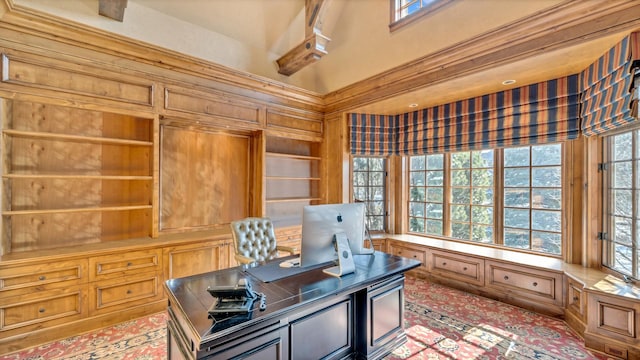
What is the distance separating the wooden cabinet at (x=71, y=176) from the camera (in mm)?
2627

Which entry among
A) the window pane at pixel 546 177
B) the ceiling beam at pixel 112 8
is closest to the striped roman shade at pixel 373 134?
the window pane at pixel 546 177

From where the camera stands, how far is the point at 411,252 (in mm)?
4195

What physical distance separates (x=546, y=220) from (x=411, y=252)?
1711 millimetres

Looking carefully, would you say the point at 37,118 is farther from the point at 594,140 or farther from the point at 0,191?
the point at 594,140

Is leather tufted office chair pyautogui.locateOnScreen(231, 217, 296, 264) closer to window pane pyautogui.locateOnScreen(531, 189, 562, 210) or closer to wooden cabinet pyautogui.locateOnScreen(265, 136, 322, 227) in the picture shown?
wooden cabinet pyautogui.locateOnScreen(265, 136, 322, 227)

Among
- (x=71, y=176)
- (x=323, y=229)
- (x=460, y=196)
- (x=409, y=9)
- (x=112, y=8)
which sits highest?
(x=409, y=9)

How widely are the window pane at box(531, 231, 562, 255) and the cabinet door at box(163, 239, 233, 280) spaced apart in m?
3.84

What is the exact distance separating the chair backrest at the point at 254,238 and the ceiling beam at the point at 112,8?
243 centimetres

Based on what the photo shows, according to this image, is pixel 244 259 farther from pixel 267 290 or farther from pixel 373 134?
pixel 373 134

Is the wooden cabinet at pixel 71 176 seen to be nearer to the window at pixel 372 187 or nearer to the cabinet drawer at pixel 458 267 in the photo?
the window at pixel 372 187

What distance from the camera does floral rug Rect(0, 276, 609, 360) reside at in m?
2.32

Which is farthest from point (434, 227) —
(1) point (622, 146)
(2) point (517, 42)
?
(2) point (517, 42)

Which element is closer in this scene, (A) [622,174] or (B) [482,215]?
(A) [622,174]

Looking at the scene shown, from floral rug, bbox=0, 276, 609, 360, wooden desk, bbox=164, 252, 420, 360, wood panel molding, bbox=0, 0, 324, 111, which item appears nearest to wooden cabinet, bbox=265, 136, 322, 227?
wood panel molding, bbox=0, 0, 324, 111
